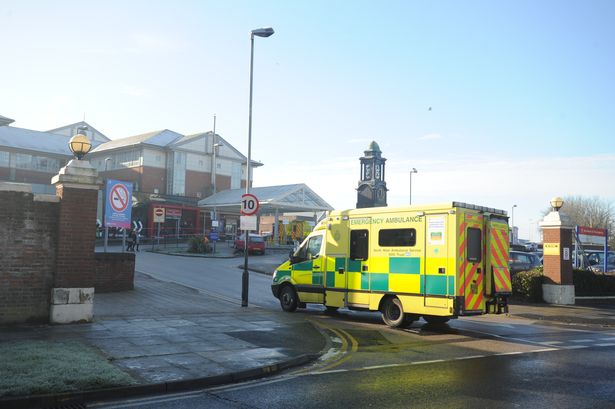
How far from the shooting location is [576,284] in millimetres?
21031

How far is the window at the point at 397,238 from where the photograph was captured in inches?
501

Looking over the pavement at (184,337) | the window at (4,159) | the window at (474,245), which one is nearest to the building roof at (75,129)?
the window at (4,159)

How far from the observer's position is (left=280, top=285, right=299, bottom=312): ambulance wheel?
611 inches

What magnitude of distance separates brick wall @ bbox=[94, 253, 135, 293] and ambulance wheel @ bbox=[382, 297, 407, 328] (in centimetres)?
795

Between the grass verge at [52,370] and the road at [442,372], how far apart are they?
646mm

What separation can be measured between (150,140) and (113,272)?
4386 centimetres

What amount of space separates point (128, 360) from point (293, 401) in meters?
3.02

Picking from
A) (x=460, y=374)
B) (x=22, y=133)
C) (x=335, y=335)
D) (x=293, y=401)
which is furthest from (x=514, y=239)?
(x=22, y=133)

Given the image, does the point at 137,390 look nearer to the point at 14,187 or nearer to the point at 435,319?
the point at 14,187

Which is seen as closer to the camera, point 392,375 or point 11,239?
point 392,375

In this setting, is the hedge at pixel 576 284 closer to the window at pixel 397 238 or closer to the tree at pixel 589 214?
the window at pixel 397 238

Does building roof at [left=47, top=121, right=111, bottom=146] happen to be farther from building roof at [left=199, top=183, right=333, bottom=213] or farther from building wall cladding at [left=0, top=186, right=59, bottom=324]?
building wall cladding at [left=0, top=186, right=59, bottom=324]

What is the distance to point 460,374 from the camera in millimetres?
7914

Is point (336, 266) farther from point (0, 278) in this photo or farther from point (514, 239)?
point (514, 239)
